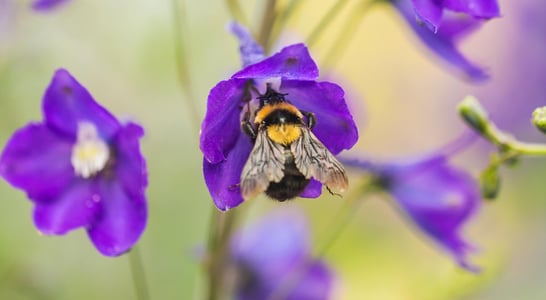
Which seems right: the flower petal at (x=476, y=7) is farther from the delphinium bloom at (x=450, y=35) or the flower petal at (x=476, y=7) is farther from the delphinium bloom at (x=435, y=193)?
the delphinium bloom at (x=435, y=193)

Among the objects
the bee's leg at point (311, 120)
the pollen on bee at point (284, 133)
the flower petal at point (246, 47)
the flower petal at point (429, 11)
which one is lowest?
the bee's leg at point (311, 120)

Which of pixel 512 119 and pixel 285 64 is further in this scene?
pixel 512 119

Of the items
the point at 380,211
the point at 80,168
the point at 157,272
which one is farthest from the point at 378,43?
the point at 80,168

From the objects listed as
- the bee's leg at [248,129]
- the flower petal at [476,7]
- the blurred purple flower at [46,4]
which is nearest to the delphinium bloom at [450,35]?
the flower petal at [476,7]

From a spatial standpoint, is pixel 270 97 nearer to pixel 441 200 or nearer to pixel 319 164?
pixel 319 164

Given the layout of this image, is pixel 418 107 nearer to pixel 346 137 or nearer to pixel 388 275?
pixel 388 275

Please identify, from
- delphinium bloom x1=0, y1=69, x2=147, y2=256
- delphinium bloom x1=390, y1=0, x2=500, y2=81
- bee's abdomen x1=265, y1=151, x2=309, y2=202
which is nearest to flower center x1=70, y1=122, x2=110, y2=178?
delphinium bloom x1=0, y1=69, x2=147, y2=256
